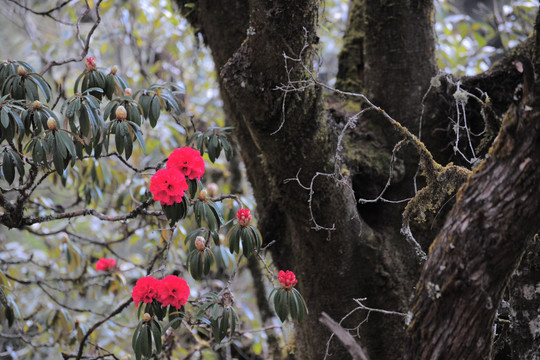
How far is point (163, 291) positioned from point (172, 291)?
0.09 ft

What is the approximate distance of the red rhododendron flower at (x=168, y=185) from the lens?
1.53m

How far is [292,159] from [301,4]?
1.65ft

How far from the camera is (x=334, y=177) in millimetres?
1673

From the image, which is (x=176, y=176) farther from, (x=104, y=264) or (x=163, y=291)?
(x=104, y=264)

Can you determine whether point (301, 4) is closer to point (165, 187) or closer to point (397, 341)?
point (165, 187)

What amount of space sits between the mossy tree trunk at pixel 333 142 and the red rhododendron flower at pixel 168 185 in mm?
321

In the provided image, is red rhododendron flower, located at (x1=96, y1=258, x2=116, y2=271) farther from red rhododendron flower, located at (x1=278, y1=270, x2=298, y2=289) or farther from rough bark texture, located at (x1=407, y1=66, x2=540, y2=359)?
rough bark texture, located at (x1=407, y1=66, x2=540, y2=359)

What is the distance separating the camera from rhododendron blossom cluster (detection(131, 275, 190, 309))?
1579 millimetres

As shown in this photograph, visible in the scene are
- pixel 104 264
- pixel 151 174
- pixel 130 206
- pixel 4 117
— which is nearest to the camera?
pixel 4 117

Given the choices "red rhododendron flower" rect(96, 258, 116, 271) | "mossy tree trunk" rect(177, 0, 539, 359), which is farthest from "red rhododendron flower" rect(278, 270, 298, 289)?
"red rhododendron flower" rect(96, 258, 116, 271)

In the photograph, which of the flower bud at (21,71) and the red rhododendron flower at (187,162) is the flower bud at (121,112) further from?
the flower bud at (21,71)

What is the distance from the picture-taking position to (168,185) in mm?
1556

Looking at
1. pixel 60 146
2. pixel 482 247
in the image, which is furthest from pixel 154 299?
pixel 482 247

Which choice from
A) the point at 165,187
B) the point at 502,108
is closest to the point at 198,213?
the point at 165,187
